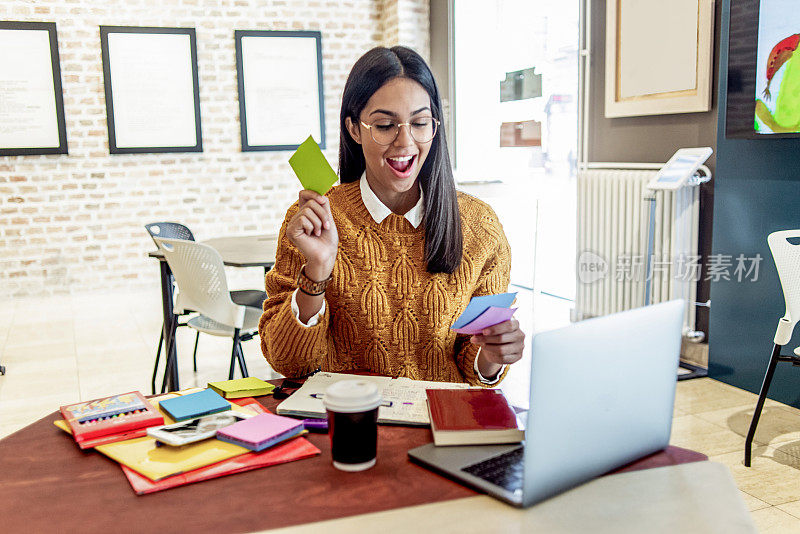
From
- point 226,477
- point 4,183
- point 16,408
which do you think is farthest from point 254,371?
point 4,183

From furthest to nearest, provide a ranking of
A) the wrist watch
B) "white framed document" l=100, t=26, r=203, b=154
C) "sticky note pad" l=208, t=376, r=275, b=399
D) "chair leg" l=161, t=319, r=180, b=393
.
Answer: "white framed document" l=100, t=26, r=203, b=154 < "chair leg" l=161, t=319, r=180, b=393 < the wrist watch < "sticky note pad" l=208, t=376, r=275, b=399

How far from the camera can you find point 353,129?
64.4 inches

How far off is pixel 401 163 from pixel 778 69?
2.10 metres

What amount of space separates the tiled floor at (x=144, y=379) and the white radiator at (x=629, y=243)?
18.2 inches

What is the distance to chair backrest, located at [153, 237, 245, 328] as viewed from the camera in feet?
9.33

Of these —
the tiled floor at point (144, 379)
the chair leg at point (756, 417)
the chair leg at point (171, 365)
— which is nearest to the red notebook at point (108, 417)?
the tiled floor at point (144, 379)

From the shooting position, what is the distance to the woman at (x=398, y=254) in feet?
5.04

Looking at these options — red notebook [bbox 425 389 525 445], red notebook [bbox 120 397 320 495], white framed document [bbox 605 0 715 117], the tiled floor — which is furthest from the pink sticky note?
white framed document [bbox 605 0 715 117]

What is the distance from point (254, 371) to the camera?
378 centimetres

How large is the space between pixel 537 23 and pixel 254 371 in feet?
10.2

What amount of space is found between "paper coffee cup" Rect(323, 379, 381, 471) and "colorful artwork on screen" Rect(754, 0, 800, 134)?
2.52m

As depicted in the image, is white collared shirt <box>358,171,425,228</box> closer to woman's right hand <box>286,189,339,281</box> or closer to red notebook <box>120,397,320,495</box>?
woman's right hand <box>286,189,339,281</box>

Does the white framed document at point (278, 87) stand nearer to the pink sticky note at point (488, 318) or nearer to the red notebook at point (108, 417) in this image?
the red notebook at point (108, 417)

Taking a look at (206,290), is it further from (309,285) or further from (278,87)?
(278,87)
